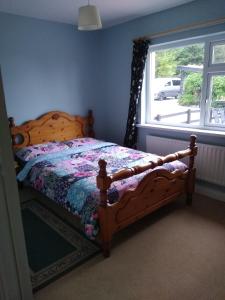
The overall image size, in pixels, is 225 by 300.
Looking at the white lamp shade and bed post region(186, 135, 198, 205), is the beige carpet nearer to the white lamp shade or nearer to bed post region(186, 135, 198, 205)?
bed post region(186, 135, 198, 205)

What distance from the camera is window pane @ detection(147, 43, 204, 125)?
3268 millimetres

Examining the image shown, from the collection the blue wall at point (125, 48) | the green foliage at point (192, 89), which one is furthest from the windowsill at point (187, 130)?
the green foliage at point (192, 89)

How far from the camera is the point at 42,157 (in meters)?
3.11

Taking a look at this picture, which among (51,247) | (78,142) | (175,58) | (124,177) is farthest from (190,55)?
(51,247)

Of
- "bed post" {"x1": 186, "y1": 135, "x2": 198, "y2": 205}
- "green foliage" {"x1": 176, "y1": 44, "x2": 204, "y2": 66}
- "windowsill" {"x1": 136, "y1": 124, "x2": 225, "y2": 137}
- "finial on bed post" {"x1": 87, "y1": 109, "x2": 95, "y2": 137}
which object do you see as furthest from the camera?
"finial on bed post" {"x1": 87, "y1": 109, "x2": 95, "y2": 137}

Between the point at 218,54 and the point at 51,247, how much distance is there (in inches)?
115

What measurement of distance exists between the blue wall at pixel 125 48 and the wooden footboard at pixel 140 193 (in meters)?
0.75

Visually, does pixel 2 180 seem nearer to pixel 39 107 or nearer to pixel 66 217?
pixel 66 217

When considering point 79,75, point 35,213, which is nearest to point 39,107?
point 79,75

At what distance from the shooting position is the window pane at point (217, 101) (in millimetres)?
3035

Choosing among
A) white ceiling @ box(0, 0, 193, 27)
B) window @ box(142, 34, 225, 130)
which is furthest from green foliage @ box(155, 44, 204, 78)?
white ceiling @ box(0, 0, 193, 27)

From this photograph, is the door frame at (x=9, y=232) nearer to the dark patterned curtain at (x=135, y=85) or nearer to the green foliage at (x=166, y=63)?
the dark patterned curtain at (x=135, y=85)

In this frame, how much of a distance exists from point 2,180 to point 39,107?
2555 mm

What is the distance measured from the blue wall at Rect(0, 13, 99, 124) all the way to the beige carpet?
235cm
